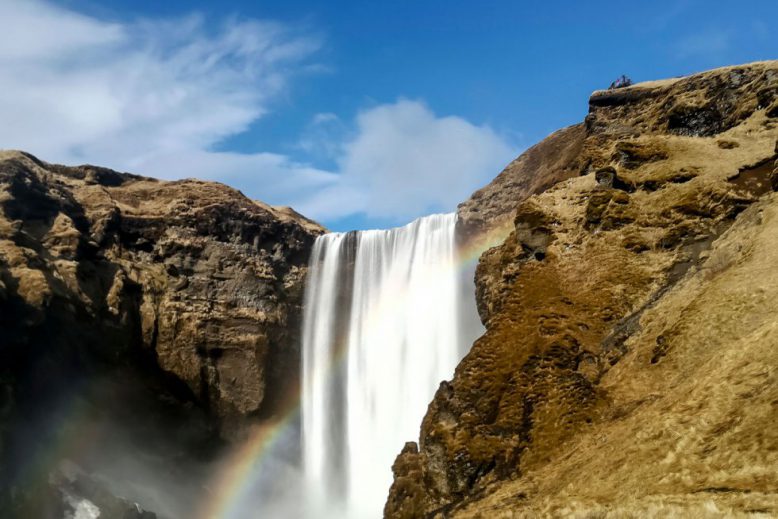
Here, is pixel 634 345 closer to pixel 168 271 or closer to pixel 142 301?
pixel 142 301

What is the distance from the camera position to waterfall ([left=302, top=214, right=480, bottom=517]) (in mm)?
46000

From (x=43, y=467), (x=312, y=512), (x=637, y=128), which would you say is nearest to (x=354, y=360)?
(x=312, y=512)

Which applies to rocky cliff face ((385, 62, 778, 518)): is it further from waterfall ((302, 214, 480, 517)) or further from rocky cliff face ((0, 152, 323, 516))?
rocky cliff face ((0, 152, 323, 516))

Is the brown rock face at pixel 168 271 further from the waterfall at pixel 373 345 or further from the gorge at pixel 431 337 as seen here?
the waterfall at pixel 373 345

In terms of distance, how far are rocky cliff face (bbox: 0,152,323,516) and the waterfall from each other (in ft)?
8.48

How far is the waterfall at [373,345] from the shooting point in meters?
46.0

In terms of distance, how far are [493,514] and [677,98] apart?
25.4 metres

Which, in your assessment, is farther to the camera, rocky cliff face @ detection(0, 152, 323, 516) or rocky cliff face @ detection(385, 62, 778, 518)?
rocky cliff face @ detection(0, 152, 323, 516)

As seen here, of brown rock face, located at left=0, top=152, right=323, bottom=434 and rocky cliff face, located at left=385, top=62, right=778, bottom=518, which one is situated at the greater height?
brown rock face, located at left=0, top=152, right=323, bottom=434

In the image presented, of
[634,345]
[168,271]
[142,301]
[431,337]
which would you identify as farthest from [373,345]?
[634,345]

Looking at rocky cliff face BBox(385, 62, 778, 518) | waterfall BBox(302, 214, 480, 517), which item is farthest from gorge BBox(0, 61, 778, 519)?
waterfall BBox(302, 214, 480, 517)

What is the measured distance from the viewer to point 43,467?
3434 centimetres

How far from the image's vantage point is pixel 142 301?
151ft

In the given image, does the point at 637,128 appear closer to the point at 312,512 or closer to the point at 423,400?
the point at 423,400
